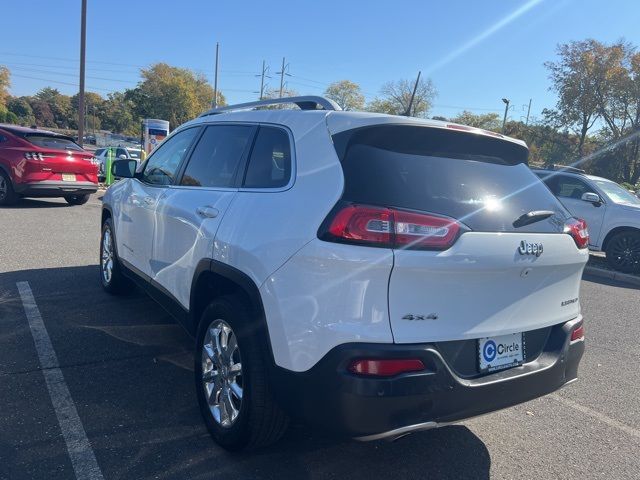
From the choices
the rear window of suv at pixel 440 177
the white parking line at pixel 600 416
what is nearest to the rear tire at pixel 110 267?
the rear window of suv at pixel 440 177

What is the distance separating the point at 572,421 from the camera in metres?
3.57

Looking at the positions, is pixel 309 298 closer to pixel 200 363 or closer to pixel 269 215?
pixel 269 215

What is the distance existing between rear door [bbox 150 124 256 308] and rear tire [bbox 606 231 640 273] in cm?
821

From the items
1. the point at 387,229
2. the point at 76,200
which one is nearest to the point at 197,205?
the point at 387,229

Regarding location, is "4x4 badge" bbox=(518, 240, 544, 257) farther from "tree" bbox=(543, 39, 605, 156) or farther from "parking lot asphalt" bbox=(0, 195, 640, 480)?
"tree" bbox=(543, 39, 605, 156)

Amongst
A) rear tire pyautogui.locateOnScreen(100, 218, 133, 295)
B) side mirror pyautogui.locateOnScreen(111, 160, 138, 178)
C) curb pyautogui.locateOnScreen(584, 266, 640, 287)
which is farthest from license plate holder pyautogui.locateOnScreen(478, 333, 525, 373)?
curb pyautogui.locateOnScreen(584, 266, 640, 287)

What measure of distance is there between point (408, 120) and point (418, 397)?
133 centimetres

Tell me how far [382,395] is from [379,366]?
118 mm

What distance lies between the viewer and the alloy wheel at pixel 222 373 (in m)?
2.86

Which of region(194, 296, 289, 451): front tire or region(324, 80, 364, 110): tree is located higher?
region(324, 80, 364, 110): tree

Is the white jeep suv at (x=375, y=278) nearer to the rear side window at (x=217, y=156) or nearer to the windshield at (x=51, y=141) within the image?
the rear side window at (x=217, y=156)

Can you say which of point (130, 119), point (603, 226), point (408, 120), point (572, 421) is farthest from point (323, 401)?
point (130, 119)

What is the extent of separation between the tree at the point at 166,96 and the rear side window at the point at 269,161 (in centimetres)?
6513

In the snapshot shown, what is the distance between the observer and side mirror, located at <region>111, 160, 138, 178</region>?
495 centimetres
